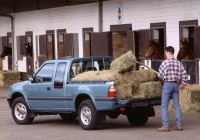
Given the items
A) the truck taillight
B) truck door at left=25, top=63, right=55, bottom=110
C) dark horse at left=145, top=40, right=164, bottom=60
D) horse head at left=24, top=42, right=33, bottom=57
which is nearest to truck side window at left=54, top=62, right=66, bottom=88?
truck door at left=25, top=63, right=55, bottom=110

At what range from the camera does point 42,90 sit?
50.4ft

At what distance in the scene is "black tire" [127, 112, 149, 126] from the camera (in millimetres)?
14898

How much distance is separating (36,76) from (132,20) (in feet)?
26.2

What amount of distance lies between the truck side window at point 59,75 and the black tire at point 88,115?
3.09ft

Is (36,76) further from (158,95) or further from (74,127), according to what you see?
(158,95)

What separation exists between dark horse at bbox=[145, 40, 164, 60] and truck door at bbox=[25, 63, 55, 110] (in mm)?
6300

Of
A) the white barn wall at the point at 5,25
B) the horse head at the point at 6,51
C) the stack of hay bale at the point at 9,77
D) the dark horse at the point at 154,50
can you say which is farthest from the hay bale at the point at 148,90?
the white barn wall at the point at 5,25

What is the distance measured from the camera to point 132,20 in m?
23.1

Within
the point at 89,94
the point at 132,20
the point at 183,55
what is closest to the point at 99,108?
the point at 89,94

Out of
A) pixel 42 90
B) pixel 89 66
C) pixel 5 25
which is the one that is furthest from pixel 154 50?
pixel 5 25

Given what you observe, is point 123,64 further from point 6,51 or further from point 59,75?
point 6,51

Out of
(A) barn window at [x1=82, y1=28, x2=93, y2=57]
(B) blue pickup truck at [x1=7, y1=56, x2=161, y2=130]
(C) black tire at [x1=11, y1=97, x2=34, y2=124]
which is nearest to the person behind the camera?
(B) blue pickup truck at [x1=7, y1=56, x2=161, y2=130]

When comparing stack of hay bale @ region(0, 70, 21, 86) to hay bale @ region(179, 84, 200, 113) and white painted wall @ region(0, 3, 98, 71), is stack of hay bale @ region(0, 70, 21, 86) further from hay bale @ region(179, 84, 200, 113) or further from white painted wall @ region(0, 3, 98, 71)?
hay bale @ region(179, 84, 200, 113)

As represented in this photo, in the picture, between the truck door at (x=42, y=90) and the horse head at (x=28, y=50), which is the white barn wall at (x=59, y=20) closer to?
the horse head at (x=28, y=50)
